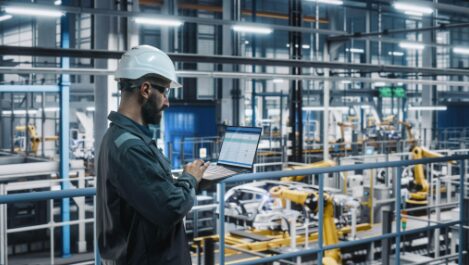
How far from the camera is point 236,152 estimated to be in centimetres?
273

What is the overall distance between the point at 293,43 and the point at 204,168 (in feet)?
38.8

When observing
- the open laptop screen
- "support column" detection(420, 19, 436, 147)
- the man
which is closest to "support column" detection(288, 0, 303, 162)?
"support column" detection(420, 19, 436, 147)

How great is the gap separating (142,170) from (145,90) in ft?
1.13


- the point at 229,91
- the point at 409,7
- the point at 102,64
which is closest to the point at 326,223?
the point at 409,7

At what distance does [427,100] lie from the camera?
24797 millimetres

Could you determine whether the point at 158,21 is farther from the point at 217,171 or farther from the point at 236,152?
the point at 217,171

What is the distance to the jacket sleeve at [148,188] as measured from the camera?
84.1 inches

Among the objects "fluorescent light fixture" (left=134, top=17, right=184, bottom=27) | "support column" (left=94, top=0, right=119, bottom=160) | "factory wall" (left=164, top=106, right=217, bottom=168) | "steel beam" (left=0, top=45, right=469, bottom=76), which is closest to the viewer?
"steel beam" (left=0, top=45, right=469, bottom=76)

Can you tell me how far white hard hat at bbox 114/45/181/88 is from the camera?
229 centimetres

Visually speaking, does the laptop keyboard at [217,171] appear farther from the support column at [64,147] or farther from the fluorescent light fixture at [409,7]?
the support column at [64,147]

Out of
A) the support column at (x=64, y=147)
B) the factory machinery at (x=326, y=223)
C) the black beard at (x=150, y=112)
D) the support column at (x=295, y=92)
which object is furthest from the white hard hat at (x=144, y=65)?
the support column at (x=295, y=92)

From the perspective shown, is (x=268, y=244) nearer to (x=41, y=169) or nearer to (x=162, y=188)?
(x=41, y=169)

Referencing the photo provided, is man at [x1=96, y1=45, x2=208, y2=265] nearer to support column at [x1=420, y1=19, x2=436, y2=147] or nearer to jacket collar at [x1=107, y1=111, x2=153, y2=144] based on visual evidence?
jacket collar at [x1=107, y1=111, x2=153, y2=144]

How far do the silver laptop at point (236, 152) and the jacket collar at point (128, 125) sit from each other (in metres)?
Result: 0.38
